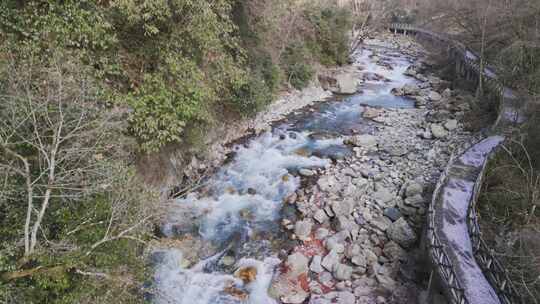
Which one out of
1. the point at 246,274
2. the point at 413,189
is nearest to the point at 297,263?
the point at 246,274

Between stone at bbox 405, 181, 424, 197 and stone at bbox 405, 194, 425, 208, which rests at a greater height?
stone at bbox 405, 181, 424, 197

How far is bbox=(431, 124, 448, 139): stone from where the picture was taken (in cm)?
1556

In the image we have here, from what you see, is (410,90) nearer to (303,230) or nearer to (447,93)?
(447,93)

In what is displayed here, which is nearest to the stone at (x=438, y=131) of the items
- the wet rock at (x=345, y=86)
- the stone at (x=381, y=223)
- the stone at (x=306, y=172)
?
the wet rock at (x=345, y=86)

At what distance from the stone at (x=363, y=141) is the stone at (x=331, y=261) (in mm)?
7574

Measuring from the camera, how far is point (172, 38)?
875 cm

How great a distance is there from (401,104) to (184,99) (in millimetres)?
16756

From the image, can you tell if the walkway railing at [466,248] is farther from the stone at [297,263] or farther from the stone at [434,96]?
the stone at [434,96]

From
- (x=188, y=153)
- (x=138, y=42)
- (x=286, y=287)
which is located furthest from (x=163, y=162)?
(x=286, y=287)

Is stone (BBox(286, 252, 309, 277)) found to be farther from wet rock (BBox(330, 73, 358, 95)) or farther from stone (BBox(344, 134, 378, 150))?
wet rock (BBox(330, 73, 358, 95))

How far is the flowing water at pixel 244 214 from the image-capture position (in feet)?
25.8

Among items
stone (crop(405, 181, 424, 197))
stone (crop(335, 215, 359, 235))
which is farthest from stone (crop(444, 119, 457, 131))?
stone (crop(335, 215, 359, 235))

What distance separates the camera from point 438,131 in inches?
620

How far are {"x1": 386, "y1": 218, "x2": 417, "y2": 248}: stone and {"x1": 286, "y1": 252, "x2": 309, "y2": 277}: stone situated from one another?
9.32 ft
